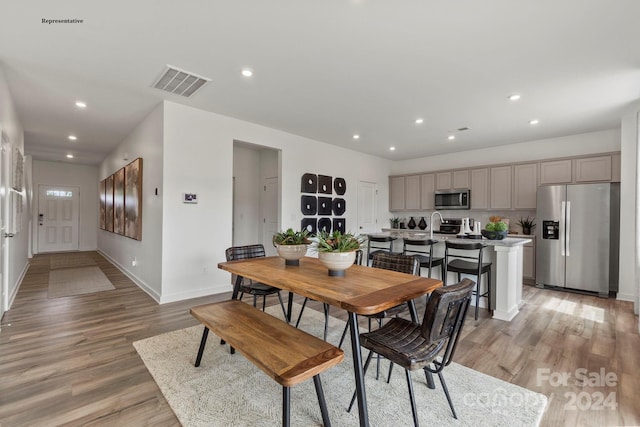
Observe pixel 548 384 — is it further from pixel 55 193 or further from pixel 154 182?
pixel 55 193

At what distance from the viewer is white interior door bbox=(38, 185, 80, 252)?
809cm

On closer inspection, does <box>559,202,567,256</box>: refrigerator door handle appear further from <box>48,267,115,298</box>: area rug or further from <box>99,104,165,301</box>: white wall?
<box>48,267,115,298</box>: area rug

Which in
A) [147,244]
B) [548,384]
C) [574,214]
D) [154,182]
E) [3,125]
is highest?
[3,125]

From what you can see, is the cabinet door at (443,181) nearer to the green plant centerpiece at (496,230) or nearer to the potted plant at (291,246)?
the green plant centerpiece at (496,230)

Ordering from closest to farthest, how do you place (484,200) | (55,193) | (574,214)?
(574,214)
(484,200)
(55,193)

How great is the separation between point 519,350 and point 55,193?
36.4ft

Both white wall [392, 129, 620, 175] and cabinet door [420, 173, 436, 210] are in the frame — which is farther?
cabinet door [420, 173, 436, 210]

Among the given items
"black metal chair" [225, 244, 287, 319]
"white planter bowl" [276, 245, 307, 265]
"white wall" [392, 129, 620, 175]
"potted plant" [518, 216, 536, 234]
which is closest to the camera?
"white planter bowl" [276, 245, 307, 265]

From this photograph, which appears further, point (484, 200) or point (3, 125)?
point (484, 200)

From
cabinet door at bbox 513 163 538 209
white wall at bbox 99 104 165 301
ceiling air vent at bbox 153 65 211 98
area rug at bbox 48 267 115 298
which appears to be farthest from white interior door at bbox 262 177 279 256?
cabinet door at bbox 513 163 538 209

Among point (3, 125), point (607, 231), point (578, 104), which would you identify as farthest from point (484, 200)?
point (3, 125)

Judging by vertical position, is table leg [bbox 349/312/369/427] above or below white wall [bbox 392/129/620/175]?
below

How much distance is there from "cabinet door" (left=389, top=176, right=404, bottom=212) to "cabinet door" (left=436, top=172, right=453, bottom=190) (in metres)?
0.92

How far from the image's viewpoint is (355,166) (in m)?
6.62
